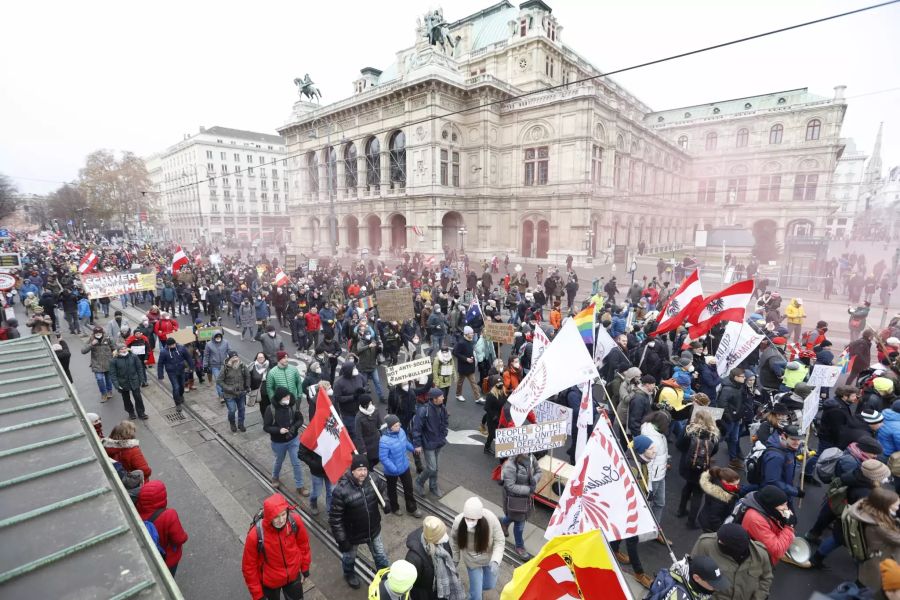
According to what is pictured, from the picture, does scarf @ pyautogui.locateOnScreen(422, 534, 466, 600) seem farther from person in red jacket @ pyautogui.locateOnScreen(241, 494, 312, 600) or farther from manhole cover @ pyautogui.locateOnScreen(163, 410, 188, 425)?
manhole cover @ pyautogui.locateOnScreen(163, 410, 188, 425)

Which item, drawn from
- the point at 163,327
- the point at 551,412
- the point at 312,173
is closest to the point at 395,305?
the point at 163,327

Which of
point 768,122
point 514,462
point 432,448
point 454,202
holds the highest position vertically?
point 768,122

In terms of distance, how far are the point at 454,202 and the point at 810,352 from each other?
1269 inches

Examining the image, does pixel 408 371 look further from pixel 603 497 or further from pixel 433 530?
pixel 603 497

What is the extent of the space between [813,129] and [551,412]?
70.8m

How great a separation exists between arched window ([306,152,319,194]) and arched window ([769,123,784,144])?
203 ft

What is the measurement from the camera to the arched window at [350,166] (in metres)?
46.2

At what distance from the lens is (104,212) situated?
57688mm

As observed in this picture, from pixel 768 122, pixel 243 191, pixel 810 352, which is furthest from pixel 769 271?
pixel 243 191

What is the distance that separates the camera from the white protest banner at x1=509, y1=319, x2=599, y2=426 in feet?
19.0

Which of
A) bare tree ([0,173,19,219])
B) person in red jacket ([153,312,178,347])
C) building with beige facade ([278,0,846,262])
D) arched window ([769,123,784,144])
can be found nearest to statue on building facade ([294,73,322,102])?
building with beige facade ([278,0,846,262])

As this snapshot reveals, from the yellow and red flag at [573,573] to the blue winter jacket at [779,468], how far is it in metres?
3.25

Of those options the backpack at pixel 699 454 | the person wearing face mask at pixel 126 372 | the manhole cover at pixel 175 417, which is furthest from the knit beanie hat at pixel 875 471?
the person wearing face mask at pixel 126 372

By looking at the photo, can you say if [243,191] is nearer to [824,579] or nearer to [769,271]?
[769,271]
